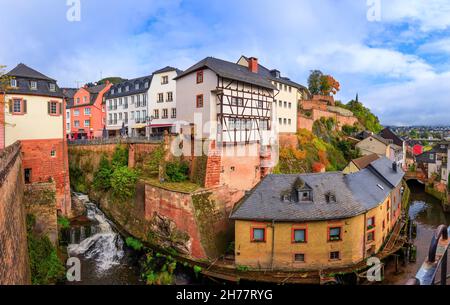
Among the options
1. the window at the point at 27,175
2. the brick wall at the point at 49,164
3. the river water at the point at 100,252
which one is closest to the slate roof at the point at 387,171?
the river water at the point at 100,252

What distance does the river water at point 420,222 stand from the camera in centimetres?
2097

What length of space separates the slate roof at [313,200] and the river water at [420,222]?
496cm

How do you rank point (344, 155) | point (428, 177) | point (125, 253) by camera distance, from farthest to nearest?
point (428, 177) < point (344, 155) < point (125, 253)

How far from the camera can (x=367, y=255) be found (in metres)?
20.8

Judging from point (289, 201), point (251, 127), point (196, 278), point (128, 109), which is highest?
point (128, 109)

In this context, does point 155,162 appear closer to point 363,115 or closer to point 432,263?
point 432,263

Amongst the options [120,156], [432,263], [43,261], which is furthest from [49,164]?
[432,263]

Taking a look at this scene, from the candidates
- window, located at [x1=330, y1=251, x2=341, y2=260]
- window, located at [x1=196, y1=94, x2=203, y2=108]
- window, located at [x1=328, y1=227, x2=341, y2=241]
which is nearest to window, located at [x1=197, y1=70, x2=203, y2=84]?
window, located at [x1=196, y1=94, x2=203, y2=108]

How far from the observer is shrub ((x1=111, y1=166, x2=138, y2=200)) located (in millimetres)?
27578

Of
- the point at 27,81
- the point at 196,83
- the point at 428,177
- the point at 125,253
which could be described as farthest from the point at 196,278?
the point at 428,177

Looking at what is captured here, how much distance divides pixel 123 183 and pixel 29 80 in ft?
38.4

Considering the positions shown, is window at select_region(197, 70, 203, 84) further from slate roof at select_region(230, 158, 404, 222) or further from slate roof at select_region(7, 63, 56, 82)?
slate roof at select_region(7, 63, 56, 82)

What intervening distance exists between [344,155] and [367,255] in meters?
31.8
